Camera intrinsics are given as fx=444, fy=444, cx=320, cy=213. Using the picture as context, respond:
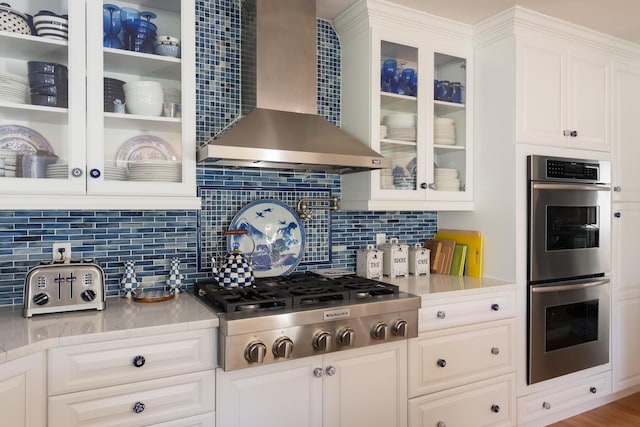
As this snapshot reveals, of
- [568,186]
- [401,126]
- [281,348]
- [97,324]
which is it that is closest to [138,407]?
[97,324]

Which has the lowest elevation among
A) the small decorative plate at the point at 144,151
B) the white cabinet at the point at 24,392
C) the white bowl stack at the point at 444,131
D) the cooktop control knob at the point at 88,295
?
the white cabinet at the point at 24,392

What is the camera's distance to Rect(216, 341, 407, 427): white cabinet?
5.75 feet

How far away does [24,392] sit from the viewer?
1.39m

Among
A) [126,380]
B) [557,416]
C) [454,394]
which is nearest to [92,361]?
[126,380]

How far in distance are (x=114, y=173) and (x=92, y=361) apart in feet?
2.44

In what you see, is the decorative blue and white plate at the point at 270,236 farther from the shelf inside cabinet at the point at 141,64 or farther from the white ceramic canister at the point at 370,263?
the shelf inside cabinet at the point at 141,64

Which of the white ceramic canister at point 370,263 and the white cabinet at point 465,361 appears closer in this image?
the white cabinet at point 465,361

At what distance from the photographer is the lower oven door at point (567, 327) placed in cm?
250

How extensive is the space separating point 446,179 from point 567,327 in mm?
1122

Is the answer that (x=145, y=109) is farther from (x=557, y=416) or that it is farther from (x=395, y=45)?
(x=557, y=416)

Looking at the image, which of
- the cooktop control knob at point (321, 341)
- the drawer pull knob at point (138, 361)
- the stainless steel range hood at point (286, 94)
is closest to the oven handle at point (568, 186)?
the stainless steel range hood at point (286, 94)

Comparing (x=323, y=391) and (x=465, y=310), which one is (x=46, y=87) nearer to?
(x=323, y=391)

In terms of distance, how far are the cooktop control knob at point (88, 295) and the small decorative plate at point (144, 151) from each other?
→ 53cm

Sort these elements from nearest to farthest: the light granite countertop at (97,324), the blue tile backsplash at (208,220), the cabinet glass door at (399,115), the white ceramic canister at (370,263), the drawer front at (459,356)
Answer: the light granite countertop at (97,324)
the blue tile backsplash at (208,220)
the drawer front at (459,356)
the cabinet glass door at (399,115)
the white ceramic canister at (370,263)
